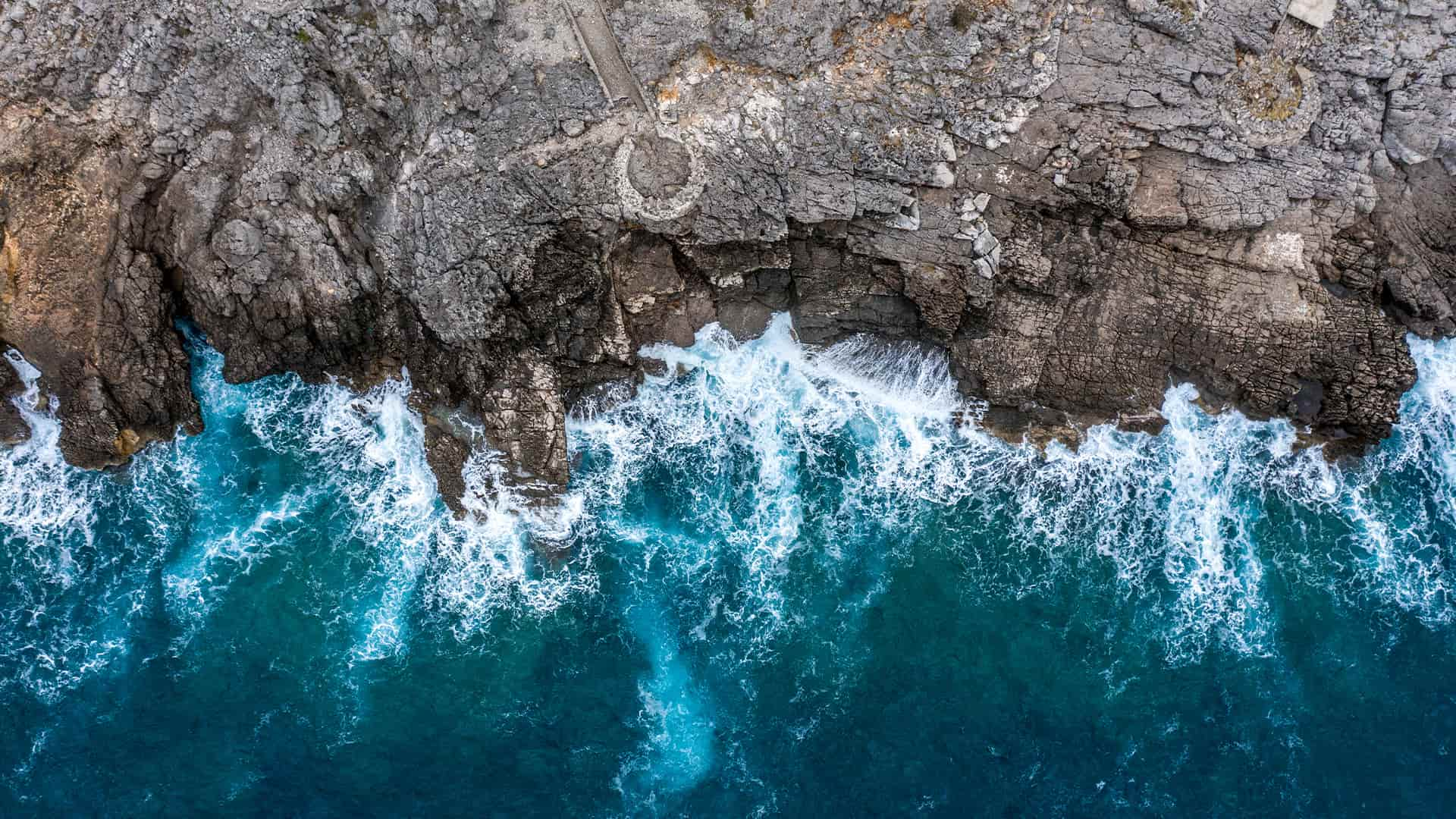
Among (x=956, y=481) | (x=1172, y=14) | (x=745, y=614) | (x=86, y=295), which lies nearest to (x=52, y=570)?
(x=86, y=295)

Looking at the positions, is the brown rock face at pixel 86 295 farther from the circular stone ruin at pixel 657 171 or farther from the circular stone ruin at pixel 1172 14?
the circular stone ruin at pixel 1172 14

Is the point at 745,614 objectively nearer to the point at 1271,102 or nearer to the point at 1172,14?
the point at 1172,14

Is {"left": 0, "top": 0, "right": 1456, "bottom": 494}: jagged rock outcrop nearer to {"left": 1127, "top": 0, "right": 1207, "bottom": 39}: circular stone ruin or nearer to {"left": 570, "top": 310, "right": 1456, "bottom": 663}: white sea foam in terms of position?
{"left": 1127, "top": 0, "right": 1207, "bottom": 39}: circular stone ruin

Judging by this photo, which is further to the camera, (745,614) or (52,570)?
(745,614)

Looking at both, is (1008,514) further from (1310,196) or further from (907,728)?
(1310,196)

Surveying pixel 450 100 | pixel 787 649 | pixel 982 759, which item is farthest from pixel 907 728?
pixel 450 100

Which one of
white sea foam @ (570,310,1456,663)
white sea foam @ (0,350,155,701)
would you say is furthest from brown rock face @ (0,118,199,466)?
white sea foam @ (570,310,1456,663)
